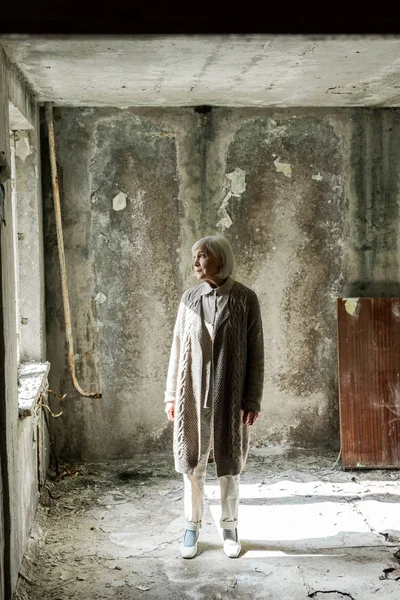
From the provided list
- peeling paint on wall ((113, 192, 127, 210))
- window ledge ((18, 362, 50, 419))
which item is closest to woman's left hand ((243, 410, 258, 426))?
window ledge ((18, 362, 50, 419))

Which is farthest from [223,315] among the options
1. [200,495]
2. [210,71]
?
[210,71]

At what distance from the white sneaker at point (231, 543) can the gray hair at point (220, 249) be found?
126 cm

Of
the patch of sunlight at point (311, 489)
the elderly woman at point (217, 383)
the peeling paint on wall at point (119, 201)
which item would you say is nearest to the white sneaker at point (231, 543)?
the elderly woman at point (217, 383)

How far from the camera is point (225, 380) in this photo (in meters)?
3.39

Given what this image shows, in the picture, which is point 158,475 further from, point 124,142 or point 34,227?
point 124,142

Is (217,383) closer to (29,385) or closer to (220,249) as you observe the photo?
(220,249)

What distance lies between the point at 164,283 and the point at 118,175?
787 mm

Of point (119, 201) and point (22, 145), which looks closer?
point (22, 145)

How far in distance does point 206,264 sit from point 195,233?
1.45 meters

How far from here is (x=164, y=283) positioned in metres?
4.87

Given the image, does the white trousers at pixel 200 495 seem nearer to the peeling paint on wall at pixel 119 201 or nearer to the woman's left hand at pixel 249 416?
the woman's left hand at pixel 249 416

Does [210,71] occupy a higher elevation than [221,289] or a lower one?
higher

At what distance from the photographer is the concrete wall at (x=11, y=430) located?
281cm

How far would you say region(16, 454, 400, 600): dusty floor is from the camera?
10.4 feet
